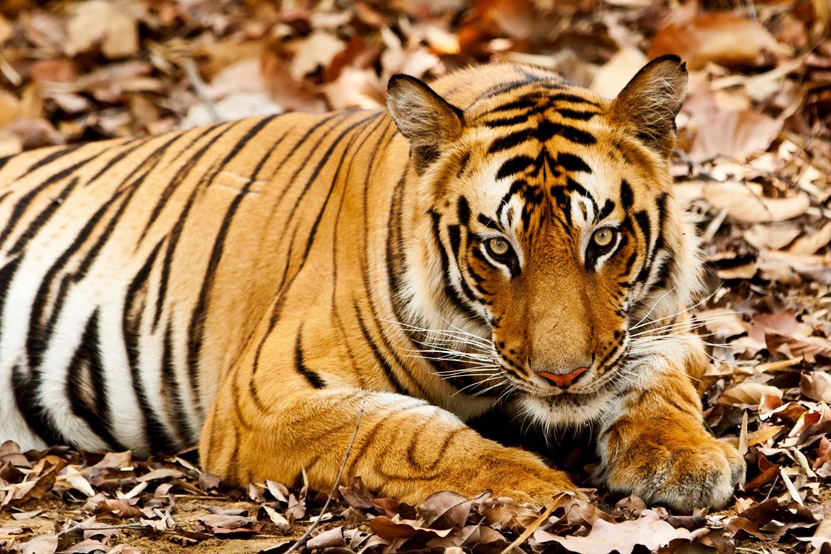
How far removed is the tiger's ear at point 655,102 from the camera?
107 inches

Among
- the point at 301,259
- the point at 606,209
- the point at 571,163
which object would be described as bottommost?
the point at 301,259

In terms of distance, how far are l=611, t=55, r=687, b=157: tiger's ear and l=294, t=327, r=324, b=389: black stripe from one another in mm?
1084

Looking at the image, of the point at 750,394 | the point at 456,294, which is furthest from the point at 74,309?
the point at 750,394

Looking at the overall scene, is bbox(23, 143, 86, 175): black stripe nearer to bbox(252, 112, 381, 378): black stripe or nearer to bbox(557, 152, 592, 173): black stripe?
bbox(252, 112, 381, 378): black stripe

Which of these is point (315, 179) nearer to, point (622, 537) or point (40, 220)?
point (40, 220)

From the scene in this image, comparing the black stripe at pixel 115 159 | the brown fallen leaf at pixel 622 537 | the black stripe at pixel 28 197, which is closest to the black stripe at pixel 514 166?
the brown fallen leaf at pixel 622 537

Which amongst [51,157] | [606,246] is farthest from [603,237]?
[51,157]

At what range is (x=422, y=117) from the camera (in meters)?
2.82

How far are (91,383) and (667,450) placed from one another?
76.5 inches

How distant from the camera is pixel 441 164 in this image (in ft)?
9.36

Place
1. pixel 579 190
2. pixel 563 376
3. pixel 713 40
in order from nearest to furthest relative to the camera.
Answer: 1. pixel 563 376
2. pixel 579 190
3. pixel 713 40

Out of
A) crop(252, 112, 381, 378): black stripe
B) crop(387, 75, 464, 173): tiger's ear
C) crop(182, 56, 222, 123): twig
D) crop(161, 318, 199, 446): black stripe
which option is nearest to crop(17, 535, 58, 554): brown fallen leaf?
crop(252, 112, 381, 378): black stripe

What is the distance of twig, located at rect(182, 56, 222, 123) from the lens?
5.50 meters

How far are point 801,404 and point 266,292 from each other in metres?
1.66
